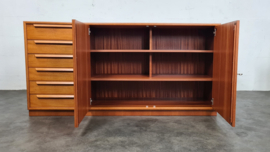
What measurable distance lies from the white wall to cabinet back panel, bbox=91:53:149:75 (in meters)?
1.64

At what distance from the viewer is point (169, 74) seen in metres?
3.47

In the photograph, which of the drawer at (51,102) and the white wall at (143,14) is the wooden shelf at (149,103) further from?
the white wall at (143,14)

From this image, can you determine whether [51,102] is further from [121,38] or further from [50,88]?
[121,38]

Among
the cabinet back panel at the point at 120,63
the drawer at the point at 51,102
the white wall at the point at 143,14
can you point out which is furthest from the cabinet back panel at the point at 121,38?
the white wall at the point at 143,14

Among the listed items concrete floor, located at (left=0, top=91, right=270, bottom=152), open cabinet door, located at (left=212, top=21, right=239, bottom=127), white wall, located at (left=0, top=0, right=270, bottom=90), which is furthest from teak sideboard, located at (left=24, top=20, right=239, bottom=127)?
white wall, located at (left=0, top=0, right=270, bottom=90)

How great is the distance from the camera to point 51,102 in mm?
2994

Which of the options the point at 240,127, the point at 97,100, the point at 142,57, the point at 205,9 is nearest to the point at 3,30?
the point at 97,100

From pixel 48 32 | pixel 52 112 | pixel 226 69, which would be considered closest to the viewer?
pixel 226 69

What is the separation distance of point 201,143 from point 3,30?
4888mm

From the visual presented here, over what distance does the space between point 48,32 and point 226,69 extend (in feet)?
7.46

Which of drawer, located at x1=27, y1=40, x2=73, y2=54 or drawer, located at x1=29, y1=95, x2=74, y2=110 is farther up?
drawer, located at x1=27, y1=40, x2=73, y2=54

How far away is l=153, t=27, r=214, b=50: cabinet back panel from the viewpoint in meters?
3.40

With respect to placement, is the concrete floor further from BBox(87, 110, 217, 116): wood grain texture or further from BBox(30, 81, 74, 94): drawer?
BBox(30, 81, 74, 94): drawer

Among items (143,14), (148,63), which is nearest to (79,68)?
(148,63)
